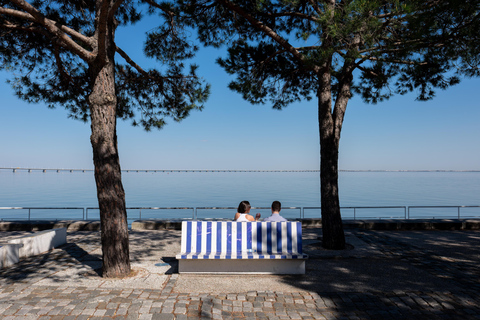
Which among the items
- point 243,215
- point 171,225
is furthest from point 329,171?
point 171,225

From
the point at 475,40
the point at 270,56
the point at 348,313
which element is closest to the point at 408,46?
the point at 475,40

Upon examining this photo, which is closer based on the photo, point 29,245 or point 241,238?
point 241,238

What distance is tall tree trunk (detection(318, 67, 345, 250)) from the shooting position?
26.8ft

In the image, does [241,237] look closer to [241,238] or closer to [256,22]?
[241,238]

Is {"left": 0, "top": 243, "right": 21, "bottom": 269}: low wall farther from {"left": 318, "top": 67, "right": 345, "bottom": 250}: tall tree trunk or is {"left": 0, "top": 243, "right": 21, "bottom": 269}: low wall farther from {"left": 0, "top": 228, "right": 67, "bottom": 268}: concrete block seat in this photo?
{"left": 318, "top": 67, "right": 345, "bottom": 250}: tall tree trunk

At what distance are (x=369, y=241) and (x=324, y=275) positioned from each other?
3747 millimetres

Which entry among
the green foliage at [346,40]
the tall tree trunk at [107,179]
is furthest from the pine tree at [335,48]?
the tall tree trunk at [107,179]

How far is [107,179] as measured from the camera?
6031 mm

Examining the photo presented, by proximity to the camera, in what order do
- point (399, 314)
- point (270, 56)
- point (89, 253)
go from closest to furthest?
point (399, 314), point (89, 253), point (270, 56)

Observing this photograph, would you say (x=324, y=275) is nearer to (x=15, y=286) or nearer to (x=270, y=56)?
(x=15, y=286)

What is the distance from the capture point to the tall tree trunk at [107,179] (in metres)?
6.00

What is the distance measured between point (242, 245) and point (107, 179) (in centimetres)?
276

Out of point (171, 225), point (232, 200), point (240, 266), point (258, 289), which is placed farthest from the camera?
point (232, 200)

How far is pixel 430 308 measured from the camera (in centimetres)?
451
